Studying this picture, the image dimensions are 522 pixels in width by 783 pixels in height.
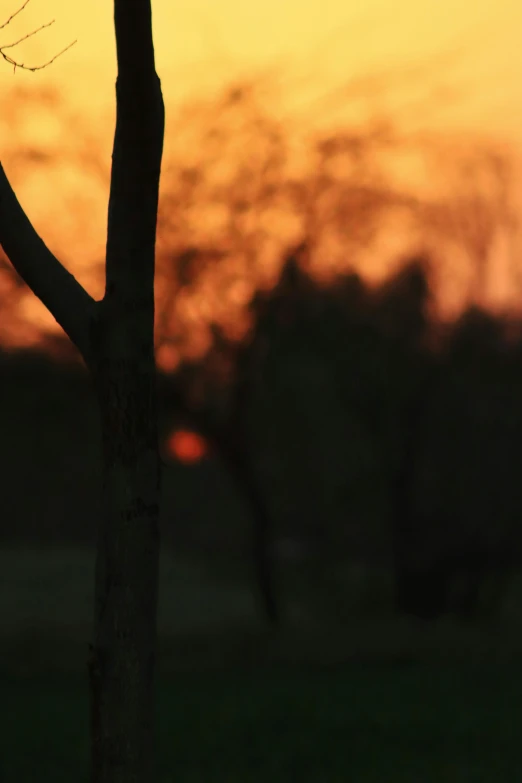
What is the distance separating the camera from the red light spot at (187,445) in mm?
18531

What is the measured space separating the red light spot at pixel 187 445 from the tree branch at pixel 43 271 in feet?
45.3

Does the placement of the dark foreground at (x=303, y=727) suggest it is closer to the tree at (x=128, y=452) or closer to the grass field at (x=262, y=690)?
the grass field at (x=262, y=690)

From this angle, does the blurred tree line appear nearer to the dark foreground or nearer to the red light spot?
the red light spot

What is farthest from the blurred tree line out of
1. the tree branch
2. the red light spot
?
the tree branch

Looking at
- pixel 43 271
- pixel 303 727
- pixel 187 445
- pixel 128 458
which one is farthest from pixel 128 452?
pixel 187 445

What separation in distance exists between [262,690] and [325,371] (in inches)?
250

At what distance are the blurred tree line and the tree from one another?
12.0 meters

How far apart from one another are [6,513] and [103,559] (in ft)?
66.2

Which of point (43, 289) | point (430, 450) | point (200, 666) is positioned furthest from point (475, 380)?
point (43, 289)

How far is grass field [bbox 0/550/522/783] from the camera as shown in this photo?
1047 centimetres

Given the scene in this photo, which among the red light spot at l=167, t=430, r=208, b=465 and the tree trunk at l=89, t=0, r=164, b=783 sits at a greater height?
the red light spot at l=167, t=430, r=208, b=465

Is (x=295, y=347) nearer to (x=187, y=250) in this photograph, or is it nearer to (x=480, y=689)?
(x=187, y=250)

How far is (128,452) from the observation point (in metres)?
4.41

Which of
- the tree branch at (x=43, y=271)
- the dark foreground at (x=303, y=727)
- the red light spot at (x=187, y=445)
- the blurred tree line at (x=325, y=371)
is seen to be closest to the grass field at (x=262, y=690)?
the dark foreground at (x=303, y=727)
